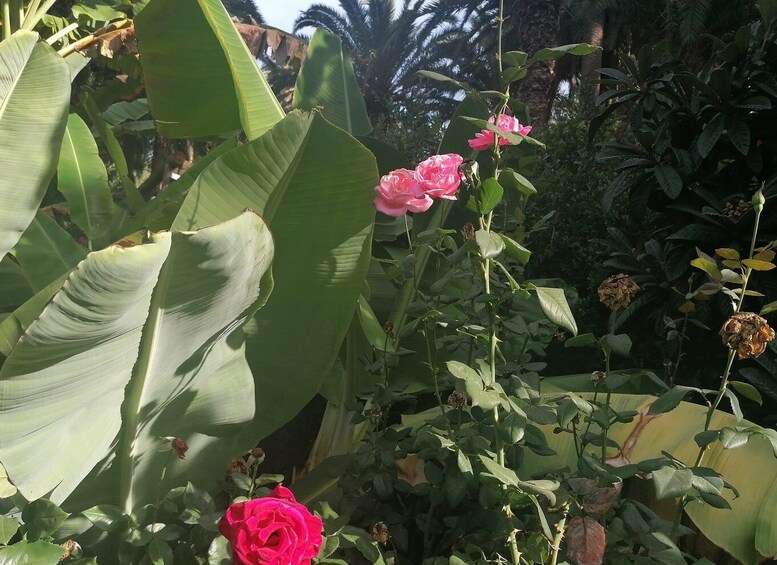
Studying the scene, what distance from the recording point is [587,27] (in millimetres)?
10641

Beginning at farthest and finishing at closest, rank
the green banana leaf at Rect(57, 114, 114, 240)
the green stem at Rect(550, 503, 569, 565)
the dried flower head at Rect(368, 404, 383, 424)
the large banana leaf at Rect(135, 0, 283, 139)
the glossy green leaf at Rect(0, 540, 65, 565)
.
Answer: the green banana leaf at Rect(57, 114, 114, 240) < the large banana leaf at Rect(135, 0, 283, 139) < the dried flower head at Rect(368, 404, 383, 424) < the green stem at Rect(550, 503, 569, 565) < the glossy green leaf at Rect(0, 540, 65, 565)

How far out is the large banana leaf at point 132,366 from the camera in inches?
34.1

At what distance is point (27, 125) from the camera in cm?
139

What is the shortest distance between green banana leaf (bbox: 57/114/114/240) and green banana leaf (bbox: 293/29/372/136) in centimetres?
74

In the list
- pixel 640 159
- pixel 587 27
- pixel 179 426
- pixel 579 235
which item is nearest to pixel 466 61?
pixel 587 27

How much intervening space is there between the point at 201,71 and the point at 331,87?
2.04 ft

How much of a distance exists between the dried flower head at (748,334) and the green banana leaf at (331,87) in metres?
1.57

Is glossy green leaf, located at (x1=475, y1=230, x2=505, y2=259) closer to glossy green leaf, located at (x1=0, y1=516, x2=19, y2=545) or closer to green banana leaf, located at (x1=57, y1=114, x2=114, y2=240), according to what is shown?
glossy green leaf, located at (x1=0, y1=516, x2=19, y2=545)

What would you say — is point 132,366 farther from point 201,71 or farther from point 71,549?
point 201,71

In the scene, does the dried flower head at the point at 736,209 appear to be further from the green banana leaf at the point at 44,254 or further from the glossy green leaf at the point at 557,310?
the green banana leaf at the point at 44,254

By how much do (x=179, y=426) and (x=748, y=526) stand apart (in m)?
1.06

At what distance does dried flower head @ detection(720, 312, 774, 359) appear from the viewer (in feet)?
2.85

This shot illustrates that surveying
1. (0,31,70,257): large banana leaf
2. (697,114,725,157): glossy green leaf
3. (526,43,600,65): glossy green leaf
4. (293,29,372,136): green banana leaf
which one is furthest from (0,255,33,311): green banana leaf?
(697,114,725,157): glossy green leaf

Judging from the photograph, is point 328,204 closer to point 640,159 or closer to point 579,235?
point 640,159
